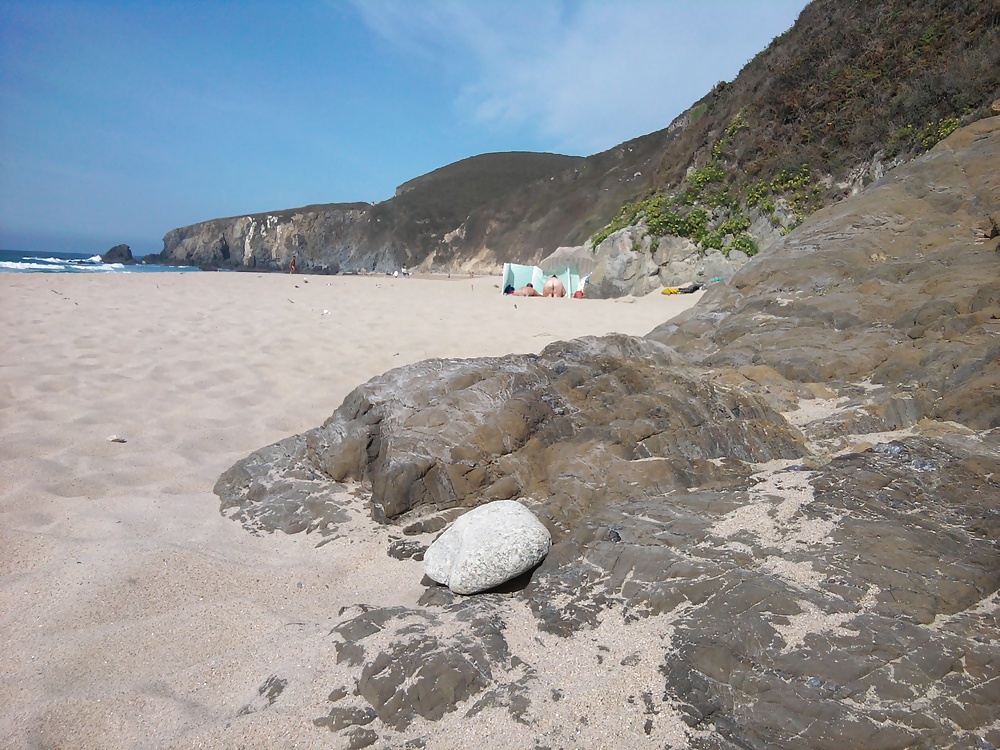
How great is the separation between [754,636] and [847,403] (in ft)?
9.05

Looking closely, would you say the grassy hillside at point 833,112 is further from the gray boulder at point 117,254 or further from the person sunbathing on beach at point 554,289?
the gray boulder at point 117,254

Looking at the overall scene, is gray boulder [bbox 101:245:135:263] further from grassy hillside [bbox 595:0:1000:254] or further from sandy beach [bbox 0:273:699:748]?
sandy beach [bbox 0:273:699:748]

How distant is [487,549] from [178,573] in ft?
5.00

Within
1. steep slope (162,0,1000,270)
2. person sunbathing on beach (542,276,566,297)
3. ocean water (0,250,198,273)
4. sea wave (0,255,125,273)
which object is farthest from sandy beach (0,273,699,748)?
sea wave (0,255,125,273)

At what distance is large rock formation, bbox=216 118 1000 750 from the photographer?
1856mm

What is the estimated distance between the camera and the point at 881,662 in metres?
1.84

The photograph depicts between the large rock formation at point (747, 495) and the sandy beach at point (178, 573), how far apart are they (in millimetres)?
134

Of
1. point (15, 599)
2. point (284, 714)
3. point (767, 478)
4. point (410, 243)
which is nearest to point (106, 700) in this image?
point (284, 714)

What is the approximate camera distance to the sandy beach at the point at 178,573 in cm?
195

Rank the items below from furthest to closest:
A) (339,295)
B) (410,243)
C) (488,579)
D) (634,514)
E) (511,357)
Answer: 1. (410,243)
2. (339,295)
3. (511,357)
4. (634,514)
5. (488,579)

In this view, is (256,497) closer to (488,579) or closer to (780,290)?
(488,579)

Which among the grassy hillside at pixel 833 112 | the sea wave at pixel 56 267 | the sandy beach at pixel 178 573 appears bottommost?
the sandy beach at pixel 178 573

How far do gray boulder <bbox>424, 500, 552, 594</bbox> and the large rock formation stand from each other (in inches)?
3.4

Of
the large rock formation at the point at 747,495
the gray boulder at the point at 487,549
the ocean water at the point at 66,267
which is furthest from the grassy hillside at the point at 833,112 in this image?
the ocean water at the point at 66,267
